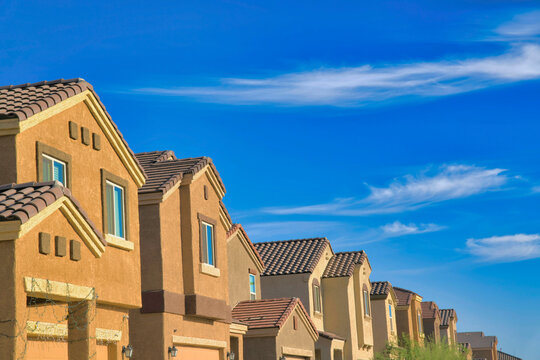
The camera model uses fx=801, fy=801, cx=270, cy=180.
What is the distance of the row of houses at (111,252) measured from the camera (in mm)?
12852

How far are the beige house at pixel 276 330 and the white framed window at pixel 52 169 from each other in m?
13.4

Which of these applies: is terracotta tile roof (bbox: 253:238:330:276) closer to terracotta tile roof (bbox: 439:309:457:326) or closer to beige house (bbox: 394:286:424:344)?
beige house (bbox: 394:286:424:344)

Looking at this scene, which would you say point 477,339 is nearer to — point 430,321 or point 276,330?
point 430,321

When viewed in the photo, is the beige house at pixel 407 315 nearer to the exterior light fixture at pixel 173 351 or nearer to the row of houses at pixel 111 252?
the row of houses at pixel 111 252

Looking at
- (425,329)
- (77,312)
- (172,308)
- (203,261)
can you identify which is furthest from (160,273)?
(425,329)

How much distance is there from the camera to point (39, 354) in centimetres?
1545

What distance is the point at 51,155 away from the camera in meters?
16.3

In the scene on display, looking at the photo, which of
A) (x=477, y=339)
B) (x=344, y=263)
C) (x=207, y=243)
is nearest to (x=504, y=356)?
(x=477, y=339)

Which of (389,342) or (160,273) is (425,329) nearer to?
(389,342)

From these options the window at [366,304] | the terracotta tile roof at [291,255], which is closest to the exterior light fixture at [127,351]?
the terracotta tile roof at [291,255]

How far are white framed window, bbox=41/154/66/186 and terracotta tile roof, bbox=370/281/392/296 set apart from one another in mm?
32742

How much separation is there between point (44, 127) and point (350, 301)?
89.3 ft

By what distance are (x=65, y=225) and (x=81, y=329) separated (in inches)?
77.8

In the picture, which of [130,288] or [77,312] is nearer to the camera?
[77,312]
